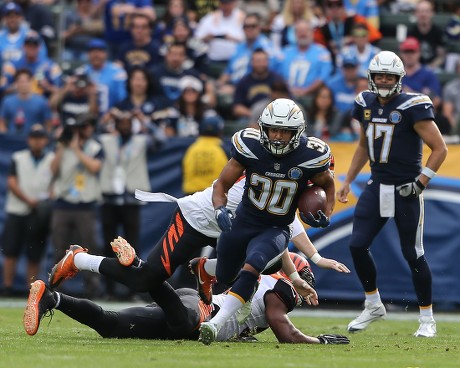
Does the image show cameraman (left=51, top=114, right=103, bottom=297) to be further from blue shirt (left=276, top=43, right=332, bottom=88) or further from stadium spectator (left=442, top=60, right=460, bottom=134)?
stadium spectator (left=442, top=60, right=460, bottom=134)

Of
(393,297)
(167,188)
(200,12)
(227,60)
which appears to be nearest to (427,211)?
(393,297)

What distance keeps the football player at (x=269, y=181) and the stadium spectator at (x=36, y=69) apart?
6.21 m

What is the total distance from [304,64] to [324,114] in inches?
50.8

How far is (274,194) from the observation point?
6.82 meters

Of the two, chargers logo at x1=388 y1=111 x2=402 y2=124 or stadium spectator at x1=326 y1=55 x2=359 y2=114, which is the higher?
chargers logo at x1=388 y1=111 x2=402 y2=124

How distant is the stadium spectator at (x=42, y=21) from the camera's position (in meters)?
13.7

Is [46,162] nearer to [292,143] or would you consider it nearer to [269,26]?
[269,26]

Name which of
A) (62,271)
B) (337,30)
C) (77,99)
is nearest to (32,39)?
(77,99)

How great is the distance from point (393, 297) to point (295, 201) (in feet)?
13.7

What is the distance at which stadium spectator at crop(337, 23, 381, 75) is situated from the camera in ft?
39.9

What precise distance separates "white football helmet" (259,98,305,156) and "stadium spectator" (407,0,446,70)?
6.56 metres

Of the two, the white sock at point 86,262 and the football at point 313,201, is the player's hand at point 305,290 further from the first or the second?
the white sock at point 86,262

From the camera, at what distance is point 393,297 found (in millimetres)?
10750

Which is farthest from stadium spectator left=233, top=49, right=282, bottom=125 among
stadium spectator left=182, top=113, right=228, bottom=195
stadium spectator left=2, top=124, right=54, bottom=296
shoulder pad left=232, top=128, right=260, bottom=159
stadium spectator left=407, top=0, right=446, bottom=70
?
shoulder pad left=232, top=128, right=260, bottom=159
